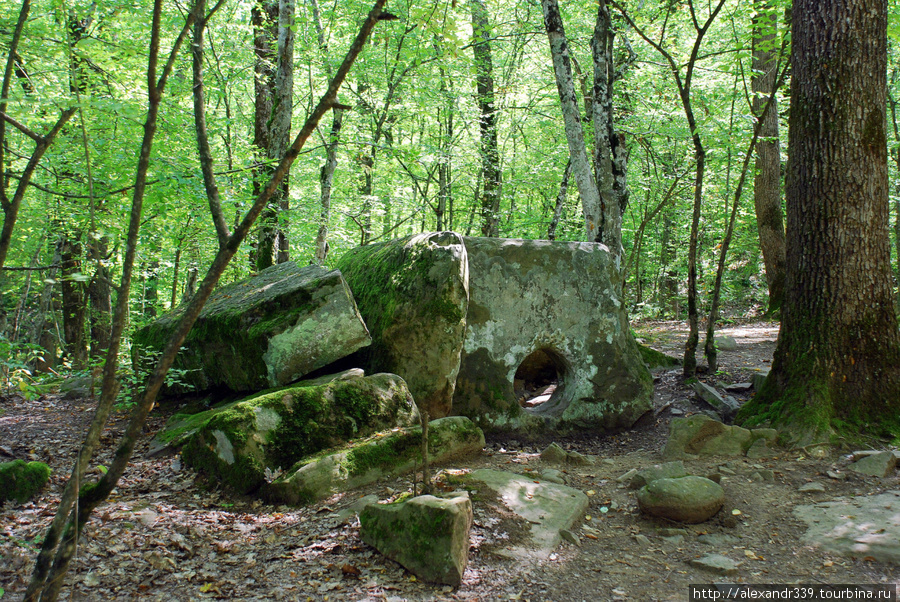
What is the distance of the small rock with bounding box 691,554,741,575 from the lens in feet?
8.93

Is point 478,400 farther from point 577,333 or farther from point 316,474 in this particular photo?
point 316,474

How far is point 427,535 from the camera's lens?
2.69 m

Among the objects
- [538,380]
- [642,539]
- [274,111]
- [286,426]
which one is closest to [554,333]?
[538,380]

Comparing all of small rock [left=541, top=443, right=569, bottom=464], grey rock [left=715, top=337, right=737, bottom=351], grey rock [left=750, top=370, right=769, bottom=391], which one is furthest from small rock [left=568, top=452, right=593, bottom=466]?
grey rock [left=715, top=337, right=737, bottom=351]

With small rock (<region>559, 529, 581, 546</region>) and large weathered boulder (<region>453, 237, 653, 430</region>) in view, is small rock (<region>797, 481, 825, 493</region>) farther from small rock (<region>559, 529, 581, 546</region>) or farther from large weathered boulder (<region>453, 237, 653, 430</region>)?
large weathered boulder (<region>453, 237, 653, 430</region>)

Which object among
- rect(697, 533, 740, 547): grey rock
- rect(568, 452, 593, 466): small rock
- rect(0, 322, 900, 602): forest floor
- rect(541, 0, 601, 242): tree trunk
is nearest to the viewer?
rect(0, 322, 900, 602): forest floor

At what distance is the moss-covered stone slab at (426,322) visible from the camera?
489 cm

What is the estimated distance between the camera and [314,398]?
13.2ft

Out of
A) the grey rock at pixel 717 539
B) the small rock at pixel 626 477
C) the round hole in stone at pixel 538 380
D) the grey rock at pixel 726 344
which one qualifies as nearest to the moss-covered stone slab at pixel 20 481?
the small rock at pixel 626 477

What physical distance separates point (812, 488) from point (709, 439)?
902mm

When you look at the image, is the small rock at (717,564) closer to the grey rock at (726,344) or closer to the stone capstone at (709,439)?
the stone capstone at (709,439)

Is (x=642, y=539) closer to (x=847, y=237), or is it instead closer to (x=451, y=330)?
(x=451, y=330)

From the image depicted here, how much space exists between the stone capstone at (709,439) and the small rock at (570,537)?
1683mm

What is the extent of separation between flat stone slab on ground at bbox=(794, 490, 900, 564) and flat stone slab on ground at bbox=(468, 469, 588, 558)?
1.28 m
